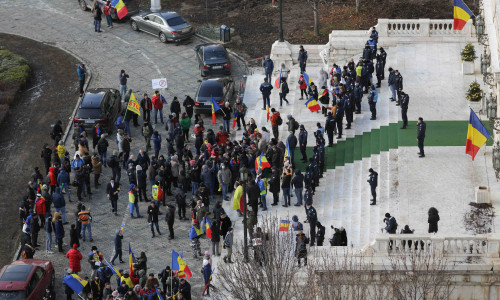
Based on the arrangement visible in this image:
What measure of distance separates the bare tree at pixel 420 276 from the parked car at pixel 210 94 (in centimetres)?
1591

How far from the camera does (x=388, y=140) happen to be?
4131cm

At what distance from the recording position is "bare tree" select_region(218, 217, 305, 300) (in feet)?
103

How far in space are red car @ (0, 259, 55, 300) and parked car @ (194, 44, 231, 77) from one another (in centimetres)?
1699

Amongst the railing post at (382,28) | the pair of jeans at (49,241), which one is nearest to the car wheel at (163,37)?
the railing post at (382,28)

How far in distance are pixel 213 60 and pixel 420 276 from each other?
22453 mm

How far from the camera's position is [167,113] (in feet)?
158

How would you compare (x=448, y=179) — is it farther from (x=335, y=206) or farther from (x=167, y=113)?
(x=167, y=113)

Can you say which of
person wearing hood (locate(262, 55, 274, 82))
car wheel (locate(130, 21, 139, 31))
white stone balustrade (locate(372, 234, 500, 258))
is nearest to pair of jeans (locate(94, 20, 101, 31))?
car wheel (locate(130, 21, 139, 31))

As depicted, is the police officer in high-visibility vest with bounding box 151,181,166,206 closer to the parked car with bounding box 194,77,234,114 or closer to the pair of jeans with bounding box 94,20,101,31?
the parked car with bounding box 194,77,234,114

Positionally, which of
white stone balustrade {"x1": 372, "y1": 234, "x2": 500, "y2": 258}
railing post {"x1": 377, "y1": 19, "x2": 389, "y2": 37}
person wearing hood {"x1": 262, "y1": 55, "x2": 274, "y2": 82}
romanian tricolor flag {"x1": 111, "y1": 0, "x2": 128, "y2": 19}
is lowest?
white stone balustrade {"x1": 372, "y1": 234, "x2": 500, "y2": 258}

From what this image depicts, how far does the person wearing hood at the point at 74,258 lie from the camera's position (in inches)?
1419

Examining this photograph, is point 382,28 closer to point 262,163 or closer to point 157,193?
point 262,163

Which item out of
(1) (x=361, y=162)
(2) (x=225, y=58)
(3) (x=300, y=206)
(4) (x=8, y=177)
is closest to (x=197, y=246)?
(3) (x=300, y=206)

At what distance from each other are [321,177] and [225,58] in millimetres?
11976
